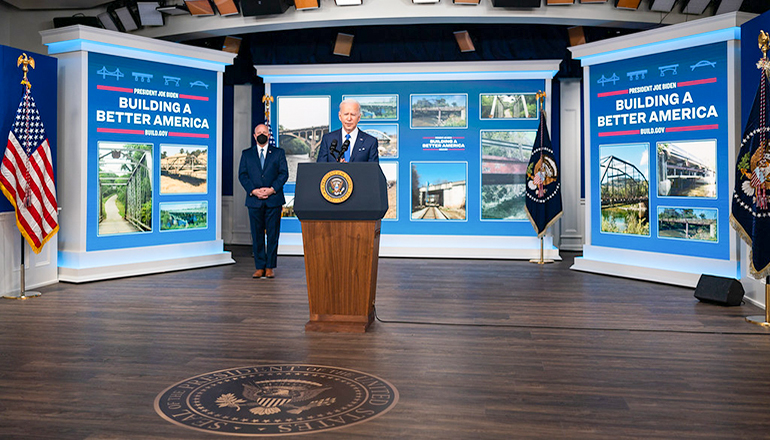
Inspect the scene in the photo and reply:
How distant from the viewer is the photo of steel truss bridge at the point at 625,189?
24.7 ft

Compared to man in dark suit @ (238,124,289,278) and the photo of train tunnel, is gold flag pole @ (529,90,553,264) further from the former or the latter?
man in dark suit @ (238,124,289,278)

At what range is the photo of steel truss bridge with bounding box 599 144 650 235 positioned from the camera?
7.52 m

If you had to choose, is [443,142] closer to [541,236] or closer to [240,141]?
[541,236]

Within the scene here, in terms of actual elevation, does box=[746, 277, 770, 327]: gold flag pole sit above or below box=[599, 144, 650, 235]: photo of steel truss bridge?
below

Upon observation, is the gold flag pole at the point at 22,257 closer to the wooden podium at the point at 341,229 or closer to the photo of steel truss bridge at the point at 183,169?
the photo of steel truss bridge at the point at 183,169

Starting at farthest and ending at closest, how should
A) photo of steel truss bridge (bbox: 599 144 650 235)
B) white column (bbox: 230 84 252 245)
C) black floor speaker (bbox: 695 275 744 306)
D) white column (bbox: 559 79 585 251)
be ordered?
white column (bbox: 230 84 252 245) < white column (bbox: 559 79 585 251) < photo of steel truss bridge (bbox: 599 144 650 235) < black floor speaker (bbox: 695 275 744 306)

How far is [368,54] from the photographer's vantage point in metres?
9.94

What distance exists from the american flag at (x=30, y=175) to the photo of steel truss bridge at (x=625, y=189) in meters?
6.34

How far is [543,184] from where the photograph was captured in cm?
907

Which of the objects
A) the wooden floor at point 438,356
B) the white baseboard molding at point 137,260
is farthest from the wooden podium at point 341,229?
the white baseboard molding at point 137,260

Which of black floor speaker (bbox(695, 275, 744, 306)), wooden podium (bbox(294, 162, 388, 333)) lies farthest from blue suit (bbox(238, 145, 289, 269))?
black floor speaker (bbox(695, 275, 744, 306))

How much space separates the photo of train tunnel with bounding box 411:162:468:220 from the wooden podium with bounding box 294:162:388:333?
5.32 m

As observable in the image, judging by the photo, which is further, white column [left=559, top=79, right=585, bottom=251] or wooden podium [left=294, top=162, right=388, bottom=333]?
white column [left=559, top=79, right=585, bottom=251]

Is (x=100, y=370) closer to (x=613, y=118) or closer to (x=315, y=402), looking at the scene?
(x=315, y=402)
